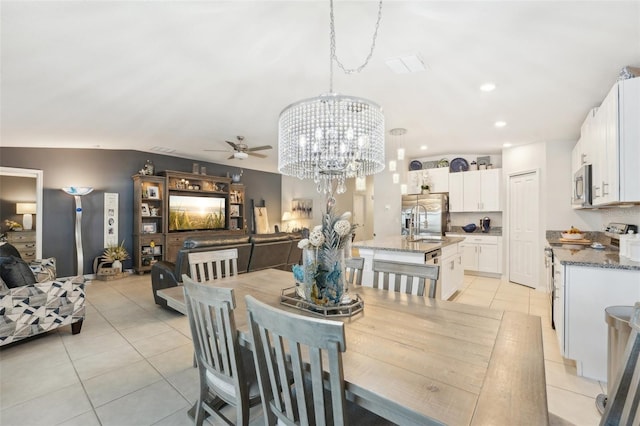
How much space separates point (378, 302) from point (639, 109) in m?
2.41

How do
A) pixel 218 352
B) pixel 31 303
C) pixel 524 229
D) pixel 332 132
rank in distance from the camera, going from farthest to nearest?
1. pixel 524 229
2. pixel 31 303
3. pixel 332 132
4. pixel 218 352

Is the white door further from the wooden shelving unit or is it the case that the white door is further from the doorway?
the doorway

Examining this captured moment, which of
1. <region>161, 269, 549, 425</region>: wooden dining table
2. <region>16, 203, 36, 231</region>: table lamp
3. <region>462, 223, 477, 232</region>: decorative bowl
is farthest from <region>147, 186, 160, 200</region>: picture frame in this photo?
<region>462, 223, 477, 232</region>: decorative bowl

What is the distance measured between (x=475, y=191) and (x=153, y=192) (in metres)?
6.79

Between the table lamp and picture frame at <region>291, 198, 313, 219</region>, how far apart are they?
6.07 meters

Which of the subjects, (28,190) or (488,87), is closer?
(488,87)

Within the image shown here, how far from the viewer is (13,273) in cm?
275

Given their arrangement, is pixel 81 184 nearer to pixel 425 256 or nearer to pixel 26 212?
pixel 26 212

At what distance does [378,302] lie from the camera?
1.78 meters

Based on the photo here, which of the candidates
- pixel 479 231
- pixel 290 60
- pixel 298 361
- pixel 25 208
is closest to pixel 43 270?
pixel 25 208

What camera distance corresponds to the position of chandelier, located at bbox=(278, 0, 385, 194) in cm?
200

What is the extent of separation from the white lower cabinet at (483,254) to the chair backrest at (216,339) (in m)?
5.11

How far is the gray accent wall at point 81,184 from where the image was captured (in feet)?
17.0

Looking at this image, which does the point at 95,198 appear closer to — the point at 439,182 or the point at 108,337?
the point at 108,337
